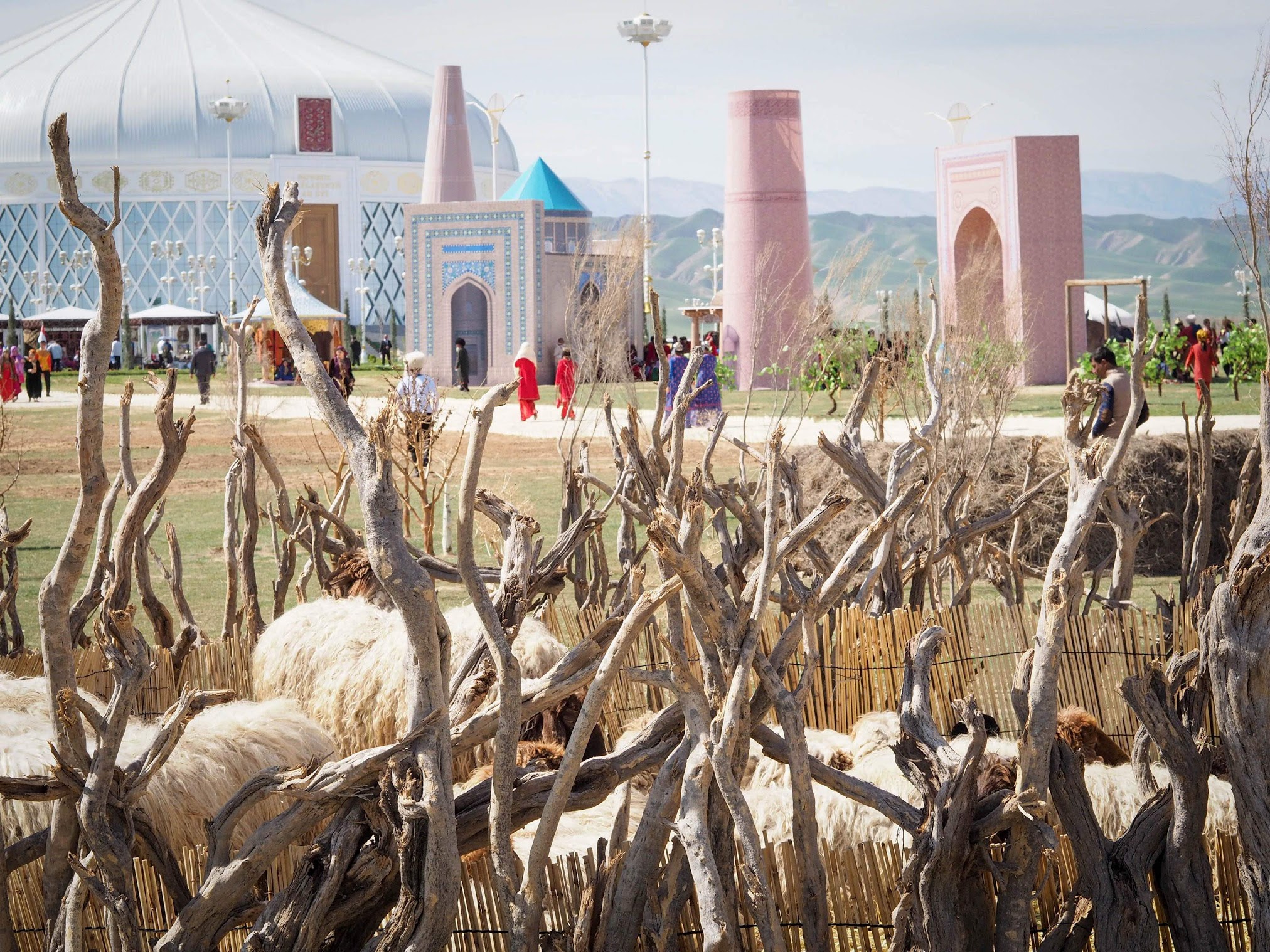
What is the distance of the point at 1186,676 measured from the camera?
3320mm

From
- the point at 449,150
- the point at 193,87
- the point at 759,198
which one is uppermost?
the point at 193,87

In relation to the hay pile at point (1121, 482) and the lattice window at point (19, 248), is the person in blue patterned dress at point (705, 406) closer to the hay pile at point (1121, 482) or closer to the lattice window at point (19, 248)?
the hay pile at point (1121, 482)

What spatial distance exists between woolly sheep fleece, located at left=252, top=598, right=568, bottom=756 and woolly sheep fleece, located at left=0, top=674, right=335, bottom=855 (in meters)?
0.33

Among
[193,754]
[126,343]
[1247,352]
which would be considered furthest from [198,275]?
[193,754]

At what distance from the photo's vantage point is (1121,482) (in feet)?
30.3

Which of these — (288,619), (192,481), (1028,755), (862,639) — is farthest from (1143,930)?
(192,481)

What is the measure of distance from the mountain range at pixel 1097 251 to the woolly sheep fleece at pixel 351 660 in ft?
387

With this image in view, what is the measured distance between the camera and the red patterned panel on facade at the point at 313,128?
5338 centimetres

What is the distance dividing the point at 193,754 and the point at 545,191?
1173 inches

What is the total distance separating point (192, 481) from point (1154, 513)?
8.48 m

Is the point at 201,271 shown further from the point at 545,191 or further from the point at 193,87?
the point at 545,191

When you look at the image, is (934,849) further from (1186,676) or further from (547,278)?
(547,278)

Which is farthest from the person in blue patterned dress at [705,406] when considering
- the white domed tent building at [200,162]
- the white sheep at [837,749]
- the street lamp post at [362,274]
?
the street lamp post at [362,274]

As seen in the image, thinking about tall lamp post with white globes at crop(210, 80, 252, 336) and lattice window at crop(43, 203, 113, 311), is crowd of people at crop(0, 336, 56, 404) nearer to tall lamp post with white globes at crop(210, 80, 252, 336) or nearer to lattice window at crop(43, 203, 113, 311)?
tall lamp post with white globes at crop(210, 80, 252, 336)
